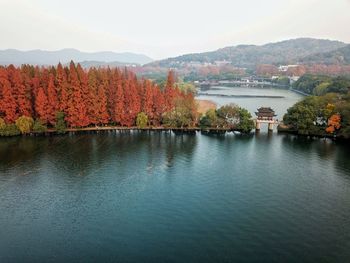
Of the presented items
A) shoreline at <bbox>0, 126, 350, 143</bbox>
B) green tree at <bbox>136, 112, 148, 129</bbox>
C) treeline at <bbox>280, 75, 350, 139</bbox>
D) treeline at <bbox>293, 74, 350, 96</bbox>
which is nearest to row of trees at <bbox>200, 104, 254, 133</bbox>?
shoreline at <bbox>0, 126, 350, 143</bbox>

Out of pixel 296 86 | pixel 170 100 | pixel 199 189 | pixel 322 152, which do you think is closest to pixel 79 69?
pixel 170 100

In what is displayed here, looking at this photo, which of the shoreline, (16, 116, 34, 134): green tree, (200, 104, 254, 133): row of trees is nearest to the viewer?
(16, 116, 34, 134): green tree

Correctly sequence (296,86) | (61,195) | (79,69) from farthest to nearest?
(296,86) < (79,69) < (61,195)

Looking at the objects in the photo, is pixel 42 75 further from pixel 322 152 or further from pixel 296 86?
pixel 296 86

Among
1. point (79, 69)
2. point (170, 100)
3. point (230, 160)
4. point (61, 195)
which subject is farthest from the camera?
point (170, 100)

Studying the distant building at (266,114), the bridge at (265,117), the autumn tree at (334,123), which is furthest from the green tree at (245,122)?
Answer: the autumn tree at (334,123)

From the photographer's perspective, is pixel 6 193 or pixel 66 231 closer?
pixel 66 231

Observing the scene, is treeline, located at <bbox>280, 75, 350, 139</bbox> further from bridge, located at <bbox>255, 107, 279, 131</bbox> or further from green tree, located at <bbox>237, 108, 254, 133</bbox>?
green tree, located at <bbox>237, 108, 254, 133</bbox>
